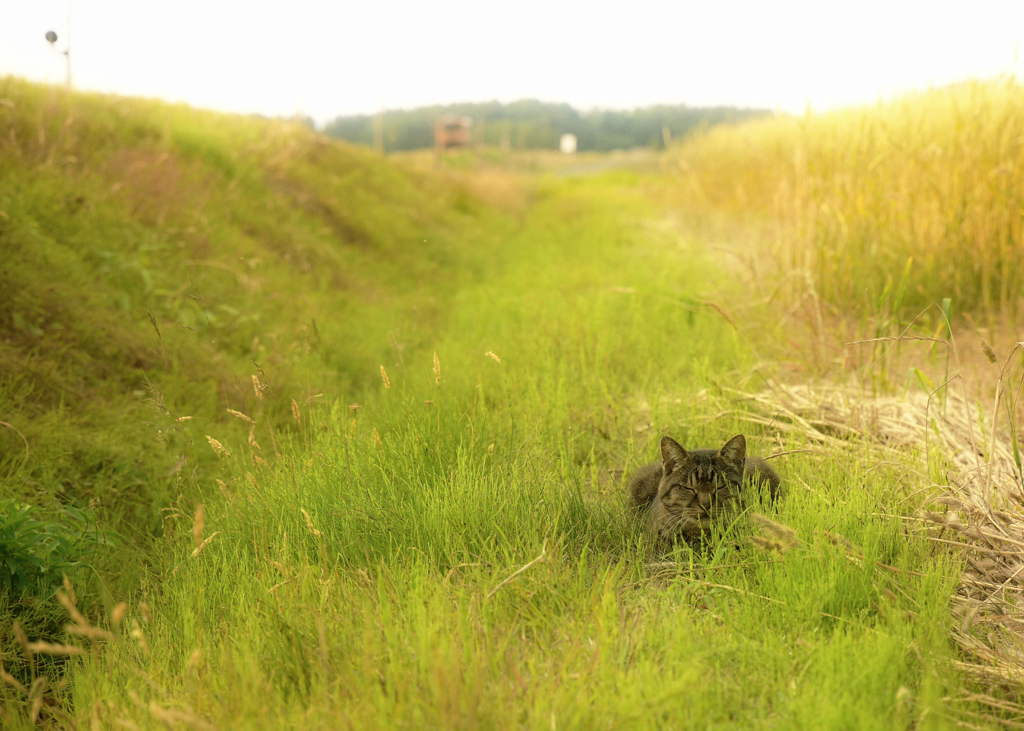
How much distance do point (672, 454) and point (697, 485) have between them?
0.44ft

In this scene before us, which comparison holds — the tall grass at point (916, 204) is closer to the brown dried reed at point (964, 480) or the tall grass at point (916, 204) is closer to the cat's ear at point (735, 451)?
the brown dried reed at point (964, 480)

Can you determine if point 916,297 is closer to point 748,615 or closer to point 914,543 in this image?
point 914,543

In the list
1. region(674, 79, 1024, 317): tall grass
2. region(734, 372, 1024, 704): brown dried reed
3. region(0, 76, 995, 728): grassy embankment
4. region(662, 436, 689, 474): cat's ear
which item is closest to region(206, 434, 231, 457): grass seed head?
region(0, 76, 995, 728): grassy embankment

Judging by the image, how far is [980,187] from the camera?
4754 mm

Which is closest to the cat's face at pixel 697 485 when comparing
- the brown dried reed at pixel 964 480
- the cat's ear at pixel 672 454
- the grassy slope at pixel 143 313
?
the cat's ear at pixel 672 454

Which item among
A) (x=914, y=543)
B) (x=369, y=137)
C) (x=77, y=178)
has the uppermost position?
(x=369, y=137)

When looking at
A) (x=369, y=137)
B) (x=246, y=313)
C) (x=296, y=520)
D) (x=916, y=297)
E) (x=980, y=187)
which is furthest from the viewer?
(x=369, y=137)

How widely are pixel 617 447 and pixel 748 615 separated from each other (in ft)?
4.85

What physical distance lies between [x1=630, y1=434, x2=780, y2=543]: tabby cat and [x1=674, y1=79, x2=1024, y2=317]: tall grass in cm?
211

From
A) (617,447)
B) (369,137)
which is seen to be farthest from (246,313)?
(369,137)

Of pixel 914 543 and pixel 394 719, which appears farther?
pixel 914 543

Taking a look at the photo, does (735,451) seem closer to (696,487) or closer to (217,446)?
(696,487)

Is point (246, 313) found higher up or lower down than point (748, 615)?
higher up

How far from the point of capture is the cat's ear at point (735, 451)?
2.66 meters
